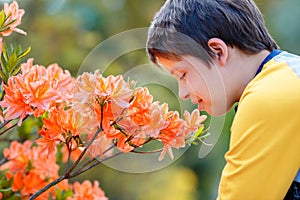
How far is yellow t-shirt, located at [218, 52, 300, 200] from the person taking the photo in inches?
35.1

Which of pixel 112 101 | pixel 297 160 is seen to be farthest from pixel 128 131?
pixel 297 160

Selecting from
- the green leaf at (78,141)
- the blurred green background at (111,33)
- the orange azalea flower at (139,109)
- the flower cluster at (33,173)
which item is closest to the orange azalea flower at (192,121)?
the orange azalea flower at (139,109)

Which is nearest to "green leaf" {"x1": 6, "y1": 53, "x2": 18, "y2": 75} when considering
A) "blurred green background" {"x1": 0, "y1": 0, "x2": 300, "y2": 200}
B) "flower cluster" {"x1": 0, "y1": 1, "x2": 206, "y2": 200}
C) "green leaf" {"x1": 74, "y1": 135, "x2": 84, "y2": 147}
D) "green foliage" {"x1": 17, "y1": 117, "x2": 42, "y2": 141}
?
"flower cluster" {"x1": 0, "y1": 1, "x2": 206, "y2": 200}

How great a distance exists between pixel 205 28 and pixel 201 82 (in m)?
0.11

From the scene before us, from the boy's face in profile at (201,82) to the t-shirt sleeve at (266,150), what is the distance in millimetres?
163

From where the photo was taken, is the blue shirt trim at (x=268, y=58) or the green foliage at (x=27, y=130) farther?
the green foliage at (x=27, y=130)

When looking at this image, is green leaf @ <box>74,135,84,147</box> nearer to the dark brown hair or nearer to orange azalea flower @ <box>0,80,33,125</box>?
orange azalea flower @ <box>0,80,33,125</box>

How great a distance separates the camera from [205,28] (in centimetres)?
108

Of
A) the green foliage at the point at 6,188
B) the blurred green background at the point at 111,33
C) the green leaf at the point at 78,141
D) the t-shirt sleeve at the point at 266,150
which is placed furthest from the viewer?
the blurred green background at the point at 111,33

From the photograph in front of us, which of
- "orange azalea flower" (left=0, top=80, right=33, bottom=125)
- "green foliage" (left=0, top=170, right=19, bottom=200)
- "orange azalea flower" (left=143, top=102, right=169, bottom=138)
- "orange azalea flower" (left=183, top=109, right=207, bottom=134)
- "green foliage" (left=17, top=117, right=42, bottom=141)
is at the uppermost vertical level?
"orange azalea flower" (left=0, top=80, right=33, bottom=125)


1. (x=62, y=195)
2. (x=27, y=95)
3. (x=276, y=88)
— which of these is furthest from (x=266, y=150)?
(x=62, y=195)

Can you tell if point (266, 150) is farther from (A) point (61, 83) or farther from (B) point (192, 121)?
(A) point (61, 83)

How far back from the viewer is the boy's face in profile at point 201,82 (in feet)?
3.50

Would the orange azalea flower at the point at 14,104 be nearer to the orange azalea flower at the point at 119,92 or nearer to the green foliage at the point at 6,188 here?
the orange azalea flower at the point at 119,92
